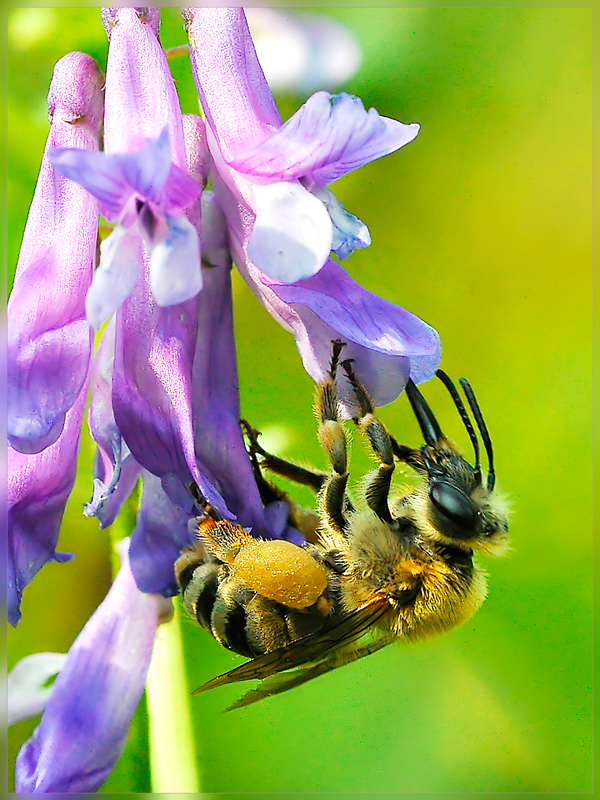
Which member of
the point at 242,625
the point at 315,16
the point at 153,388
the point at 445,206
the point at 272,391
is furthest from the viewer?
the point at 445,206

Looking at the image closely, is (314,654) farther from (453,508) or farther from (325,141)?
(325,141)

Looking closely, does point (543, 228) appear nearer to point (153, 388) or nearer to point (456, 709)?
point (456, 709)

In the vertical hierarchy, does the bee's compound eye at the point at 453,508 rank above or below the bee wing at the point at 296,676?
above

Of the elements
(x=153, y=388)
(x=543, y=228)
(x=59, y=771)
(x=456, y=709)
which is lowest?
(x=456, y=709)

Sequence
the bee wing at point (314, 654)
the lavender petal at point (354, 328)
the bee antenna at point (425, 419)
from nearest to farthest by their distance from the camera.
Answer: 1. the lavender petal at point (354, 328)
2. the bee wing at point (314, 654)
3. the bee antenna at point (425, 419)

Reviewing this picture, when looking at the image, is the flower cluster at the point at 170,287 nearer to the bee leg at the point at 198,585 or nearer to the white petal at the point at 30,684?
the bee leg at the point at 198,585

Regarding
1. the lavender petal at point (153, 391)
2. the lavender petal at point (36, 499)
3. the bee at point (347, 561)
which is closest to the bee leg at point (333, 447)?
the bee at point (347, 561)

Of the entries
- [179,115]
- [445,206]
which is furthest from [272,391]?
[179,115]

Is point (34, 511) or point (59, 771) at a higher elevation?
point (34, 511)
